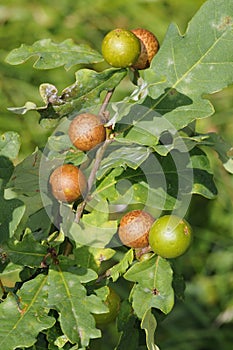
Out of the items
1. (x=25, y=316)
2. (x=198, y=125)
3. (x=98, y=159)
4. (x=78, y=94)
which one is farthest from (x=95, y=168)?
(x=198, y=125)

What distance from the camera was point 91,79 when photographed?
1.09 meters

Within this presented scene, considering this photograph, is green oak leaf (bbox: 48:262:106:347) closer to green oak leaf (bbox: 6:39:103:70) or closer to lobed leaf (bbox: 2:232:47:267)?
lobed leaf (bbox: 2:232:47:267)

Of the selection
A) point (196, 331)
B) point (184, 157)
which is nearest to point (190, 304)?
point (196, 331)

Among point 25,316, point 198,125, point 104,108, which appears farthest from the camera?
point 198,125

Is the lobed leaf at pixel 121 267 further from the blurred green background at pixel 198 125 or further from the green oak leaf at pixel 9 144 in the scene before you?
the blurred green background at pixel 198 125

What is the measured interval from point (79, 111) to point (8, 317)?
33 cm

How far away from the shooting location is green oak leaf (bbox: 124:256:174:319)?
1051mm

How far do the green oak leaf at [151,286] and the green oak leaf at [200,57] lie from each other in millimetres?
249

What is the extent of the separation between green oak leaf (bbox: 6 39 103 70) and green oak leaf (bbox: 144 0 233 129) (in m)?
0.12

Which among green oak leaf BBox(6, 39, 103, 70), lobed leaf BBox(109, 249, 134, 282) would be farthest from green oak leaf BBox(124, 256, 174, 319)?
green oak leaf BBox(6, 39, 103, 70)

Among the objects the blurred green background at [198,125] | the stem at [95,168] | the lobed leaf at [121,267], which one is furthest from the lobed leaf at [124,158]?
the blurred green background at [198,125]

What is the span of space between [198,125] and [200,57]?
60.5 inches

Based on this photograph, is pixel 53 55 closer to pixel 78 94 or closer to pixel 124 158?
pixel 78 94

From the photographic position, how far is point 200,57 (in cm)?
113
